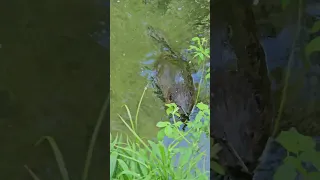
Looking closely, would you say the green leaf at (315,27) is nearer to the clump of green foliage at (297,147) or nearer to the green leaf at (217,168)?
the clump of green foliage at (297,147)

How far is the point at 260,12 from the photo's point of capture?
2.60 ft

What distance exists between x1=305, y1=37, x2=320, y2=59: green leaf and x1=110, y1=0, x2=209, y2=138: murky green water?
0.27 m

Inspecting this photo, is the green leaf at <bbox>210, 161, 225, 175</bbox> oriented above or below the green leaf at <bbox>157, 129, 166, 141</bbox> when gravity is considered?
below

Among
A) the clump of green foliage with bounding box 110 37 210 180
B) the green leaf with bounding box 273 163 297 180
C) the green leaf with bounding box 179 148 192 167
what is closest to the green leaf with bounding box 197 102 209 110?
the clump of green foliage with bounding box 110 37 210 180

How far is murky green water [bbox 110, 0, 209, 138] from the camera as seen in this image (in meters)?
0.88

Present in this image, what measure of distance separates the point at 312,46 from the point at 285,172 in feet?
0.89
